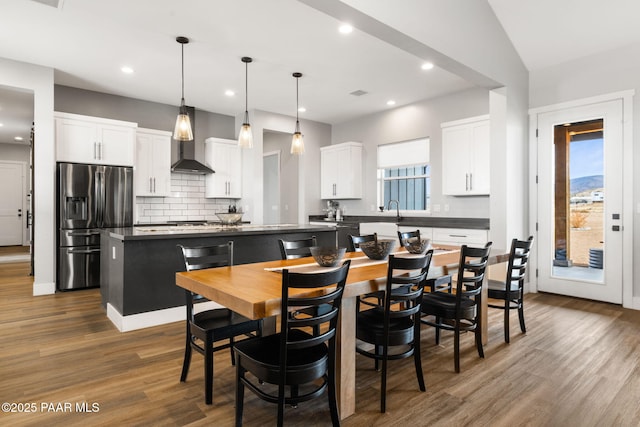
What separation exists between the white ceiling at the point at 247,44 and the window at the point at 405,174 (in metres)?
1.05

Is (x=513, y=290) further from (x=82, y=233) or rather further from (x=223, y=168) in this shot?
(x=82, y=233)

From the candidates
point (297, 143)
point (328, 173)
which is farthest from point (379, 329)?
point (328, 173)

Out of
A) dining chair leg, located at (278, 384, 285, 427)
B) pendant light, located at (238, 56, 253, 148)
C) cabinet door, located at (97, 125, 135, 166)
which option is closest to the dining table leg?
dining chair leg, located at (278, 384, 285, 427)

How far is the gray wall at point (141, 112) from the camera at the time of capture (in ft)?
18.1

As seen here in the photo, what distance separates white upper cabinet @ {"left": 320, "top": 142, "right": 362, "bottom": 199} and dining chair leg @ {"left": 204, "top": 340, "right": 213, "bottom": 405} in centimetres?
535

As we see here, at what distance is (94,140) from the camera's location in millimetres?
5250

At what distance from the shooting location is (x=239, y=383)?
1810mm

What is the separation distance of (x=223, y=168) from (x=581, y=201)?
5.53 metres

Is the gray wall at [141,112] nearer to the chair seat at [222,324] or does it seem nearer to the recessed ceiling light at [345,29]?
the recessed ceiling light at [345,29]

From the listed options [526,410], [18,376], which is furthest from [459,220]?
[18,376]

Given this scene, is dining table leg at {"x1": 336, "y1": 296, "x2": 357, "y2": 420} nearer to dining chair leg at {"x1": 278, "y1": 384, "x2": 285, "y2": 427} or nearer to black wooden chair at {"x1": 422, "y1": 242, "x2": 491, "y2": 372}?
dining chair leg at {"x1": 278, "y1": 384, "x2": 285, "y2": 427}

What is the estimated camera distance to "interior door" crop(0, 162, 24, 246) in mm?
9703

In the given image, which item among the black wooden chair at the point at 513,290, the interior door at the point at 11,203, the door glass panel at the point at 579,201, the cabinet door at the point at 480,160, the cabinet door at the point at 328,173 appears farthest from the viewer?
the interior door at the point at 11,203

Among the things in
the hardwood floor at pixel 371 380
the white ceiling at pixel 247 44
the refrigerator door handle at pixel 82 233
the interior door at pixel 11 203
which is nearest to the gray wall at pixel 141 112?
the white ceiling at pixel 247 44
